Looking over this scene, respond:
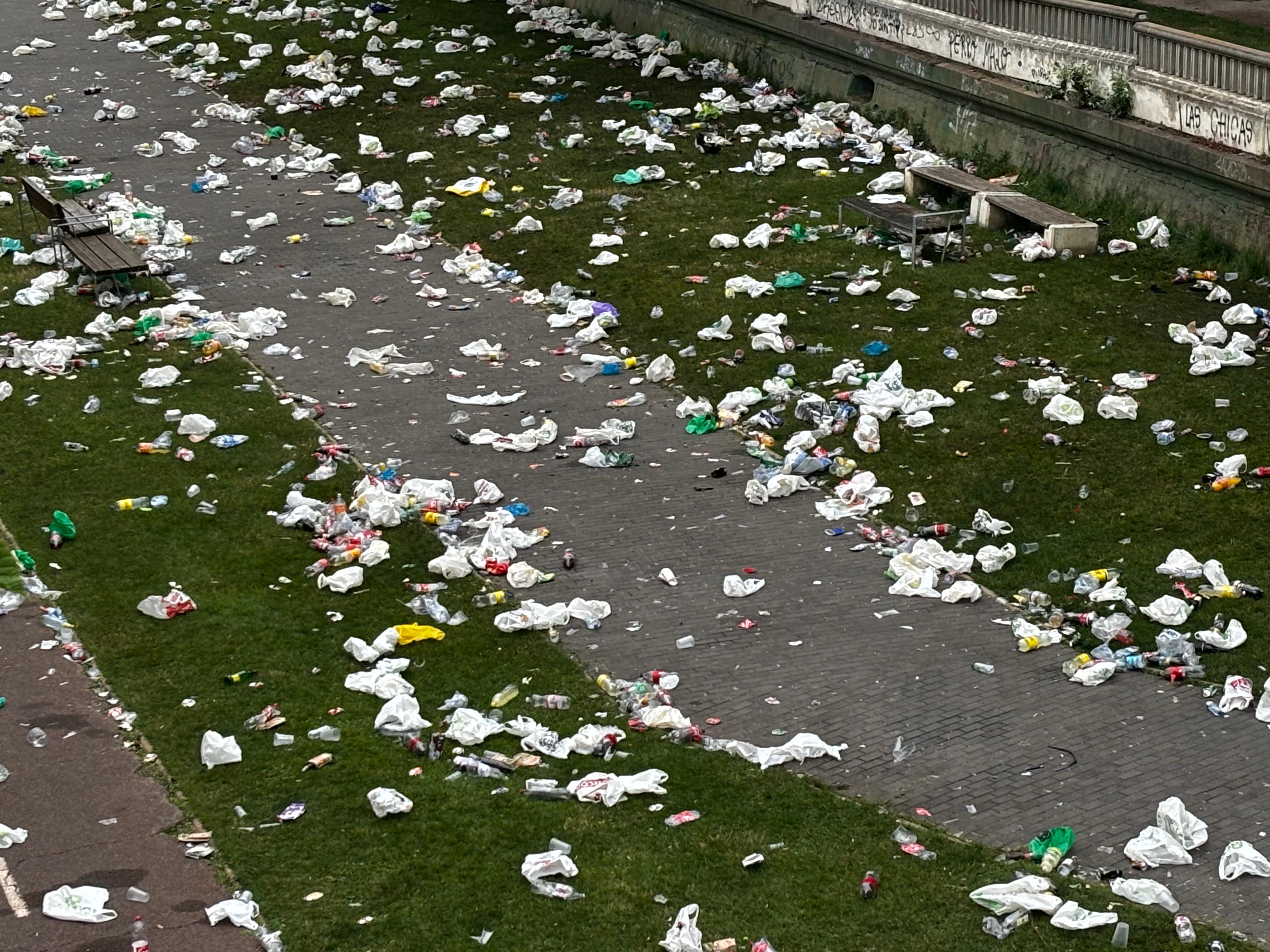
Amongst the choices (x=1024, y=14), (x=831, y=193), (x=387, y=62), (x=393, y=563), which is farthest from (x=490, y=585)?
(x=387, y=62)

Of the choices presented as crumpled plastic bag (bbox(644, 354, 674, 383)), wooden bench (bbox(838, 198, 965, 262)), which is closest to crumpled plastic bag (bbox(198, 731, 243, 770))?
crumpled plastic bag (bbox(644, 354, 674, 383))

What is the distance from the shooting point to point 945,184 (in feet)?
51.2

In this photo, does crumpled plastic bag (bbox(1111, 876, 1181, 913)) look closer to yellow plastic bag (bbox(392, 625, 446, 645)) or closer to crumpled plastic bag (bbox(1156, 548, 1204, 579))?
crumpled plastic bag (bbox(1156, 548, 1204, 579))

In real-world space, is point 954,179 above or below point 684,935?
below

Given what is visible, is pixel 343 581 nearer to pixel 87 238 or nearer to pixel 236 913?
pixel 236 913

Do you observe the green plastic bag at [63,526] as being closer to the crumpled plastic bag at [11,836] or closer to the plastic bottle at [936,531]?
the crumpled plastic bag at [11,836]

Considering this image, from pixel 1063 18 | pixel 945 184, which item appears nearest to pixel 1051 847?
pixel 945 184

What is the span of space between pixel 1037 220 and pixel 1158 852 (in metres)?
8.48

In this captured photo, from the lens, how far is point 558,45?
22.7m

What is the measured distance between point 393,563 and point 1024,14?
9876mm

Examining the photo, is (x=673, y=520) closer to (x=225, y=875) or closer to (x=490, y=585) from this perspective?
(x=490, y=585)

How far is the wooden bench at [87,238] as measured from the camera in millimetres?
14453

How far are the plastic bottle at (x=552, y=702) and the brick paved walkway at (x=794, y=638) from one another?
0.44m

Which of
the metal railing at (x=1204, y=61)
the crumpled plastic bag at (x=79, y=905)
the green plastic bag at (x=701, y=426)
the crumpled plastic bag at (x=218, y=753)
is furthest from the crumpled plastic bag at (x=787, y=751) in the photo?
the metal railing at (x=1204, y=61)
